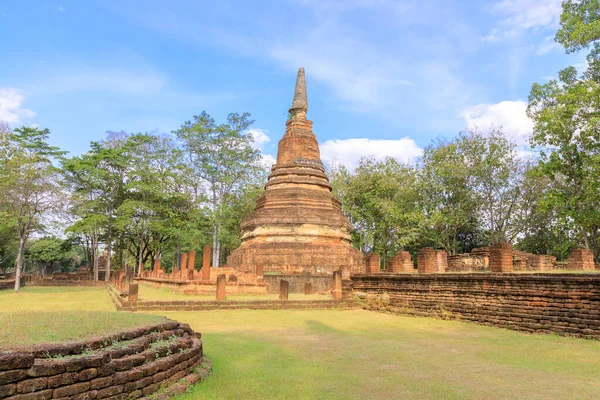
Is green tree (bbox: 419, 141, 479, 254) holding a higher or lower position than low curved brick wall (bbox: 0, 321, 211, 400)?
higher

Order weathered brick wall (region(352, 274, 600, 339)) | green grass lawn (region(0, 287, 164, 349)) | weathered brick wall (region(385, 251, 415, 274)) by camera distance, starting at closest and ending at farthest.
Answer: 1. green grass lawn (region(0, 287, 164, 349))
2. weathered brick wall (region(352, 274, 600, 339))
3. weathered brick wall (region(385, 251, 415, 274))

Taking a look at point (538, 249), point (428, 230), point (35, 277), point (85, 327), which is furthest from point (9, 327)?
point (538, 249)

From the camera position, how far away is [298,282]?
19.7 metres

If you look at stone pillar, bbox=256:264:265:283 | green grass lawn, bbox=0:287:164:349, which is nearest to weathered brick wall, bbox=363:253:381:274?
stone pillar, bbox=256:264:265:283

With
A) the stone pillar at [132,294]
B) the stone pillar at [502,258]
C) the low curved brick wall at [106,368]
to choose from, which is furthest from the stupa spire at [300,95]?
the low curved brick wall at [106,368]

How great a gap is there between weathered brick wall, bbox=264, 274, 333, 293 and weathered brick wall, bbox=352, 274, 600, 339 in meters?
5.53

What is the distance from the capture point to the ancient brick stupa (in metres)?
21.5

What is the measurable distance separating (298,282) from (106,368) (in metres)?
15.9

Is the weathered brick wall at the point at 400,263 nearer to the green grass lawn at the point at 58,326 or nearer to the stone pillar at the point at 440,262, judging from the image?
the stone pillar at the point at 440,262

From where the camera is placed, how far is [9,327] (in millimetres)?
4699

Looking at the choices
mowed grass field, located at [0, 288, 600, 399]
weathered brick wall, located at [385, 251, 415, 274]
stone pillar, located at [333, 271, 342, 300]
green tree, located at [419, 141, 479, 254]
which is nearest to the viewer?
mowed grass field, located at [0, 288, 600, 399]

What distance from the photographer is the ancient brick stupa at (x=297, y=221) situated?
70.6 feet

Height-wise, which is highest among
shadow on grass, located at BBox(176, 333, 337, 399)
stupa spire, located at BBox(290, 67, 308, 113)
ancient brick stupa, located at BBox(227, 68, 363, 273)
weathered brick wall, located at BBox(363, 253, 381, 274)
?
stupa spire, located at BBox(290, 67, 308, 113)

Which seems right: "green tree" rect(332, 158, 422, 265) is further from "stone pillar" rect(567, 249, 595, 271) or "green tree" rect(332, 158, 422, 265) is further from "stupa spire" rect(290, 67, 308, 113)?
"stone pillar" rect(567, 249, 595, 271)
